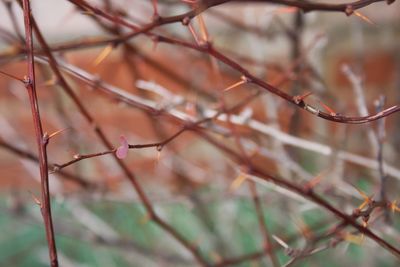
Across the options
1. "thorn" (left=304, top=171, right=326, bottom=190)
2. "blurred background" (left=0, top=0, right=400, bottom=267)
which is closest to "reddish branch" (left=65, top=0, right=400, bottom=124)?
"thorn" (left=304, top=171, right=326, bottom=190)

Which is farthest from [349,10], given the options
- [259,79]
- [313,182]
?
[313,182]

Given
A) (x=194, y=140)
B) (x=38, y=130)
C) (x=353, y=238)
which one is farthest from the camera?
(x=194, y=140)

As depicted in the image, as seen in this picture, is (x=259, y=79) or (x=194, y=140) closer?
(x=259, y=79)

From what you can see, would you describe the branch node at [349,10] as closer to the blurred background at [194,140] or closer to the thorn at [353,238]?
the thorn at [353,238]

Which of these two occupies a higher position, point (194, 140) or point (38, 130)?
point (194, 140)

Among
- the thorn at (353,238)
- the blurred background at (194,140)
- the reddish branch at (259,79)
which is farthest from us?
the blurred background at (194,140)

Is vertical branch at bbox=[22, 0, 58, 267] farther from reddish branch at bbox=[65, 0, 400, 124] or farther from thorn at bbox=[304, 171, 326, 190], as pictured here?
thorn at bbox=[304, 171, 326, 190]

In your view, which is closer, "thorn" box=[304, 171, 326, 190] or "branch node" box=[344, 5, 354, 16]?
"branch node" box=[344, 5, 354, 16]

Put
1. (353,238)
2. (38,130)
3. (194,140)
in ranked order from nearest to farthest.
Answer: (38,130), (353,238), (194,140)

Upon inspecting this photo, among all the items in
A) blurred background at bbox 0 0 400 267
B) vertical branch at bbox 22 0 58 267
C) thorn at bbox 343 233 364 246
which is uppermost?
blurred background at bbox 0 0 400 267

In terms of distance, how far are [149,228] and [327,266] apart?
17.5 inches

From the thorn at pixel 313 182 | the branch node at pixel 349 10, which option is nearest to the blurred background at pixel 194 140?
the thorn at pixel 313 182

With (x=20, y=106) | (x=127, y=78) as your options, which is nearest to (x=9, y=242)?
(x=20, y=106)

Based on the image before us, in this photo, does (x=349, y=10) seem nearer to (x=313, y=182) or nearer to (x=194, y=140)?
(x=313, y=182)
